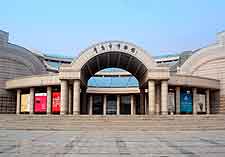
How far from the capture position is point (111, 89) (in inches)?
2872

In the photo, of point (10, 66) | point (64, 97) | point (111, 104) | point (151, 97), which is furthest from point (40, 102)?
point (111, 104)

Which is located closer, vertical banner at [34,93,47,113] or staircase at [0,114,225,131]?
staircase at [0,114,225,131]

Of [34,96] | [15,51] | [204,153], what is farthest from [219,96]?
[204,153]

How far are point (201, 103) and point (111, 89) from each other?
2267cm

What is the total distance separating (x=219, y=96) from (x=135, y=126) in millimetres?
30832

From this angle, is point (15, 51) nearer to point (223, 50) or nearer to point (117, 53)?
point (117, 53)

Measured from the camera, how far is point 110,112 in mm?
75500

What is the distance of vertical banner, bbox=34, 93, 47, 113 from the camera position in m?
54.5

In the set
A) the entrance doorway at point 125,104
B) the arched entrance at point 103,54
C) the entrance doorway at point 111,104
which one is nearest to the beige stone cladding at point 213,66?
the entrance doorway at point 125,104

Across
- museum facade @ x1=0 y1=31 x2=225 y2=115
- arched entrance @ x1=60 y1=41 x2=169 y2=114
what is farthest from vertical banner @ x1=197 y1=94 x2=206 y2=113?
arched entrance @ x1=60 y1=41 x2=169 y2=114

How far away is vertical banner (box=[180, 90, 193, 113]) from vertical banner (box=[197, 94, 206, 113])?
2.04m

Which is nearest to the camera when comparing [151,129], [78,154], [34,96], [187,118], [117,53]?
[78,154]

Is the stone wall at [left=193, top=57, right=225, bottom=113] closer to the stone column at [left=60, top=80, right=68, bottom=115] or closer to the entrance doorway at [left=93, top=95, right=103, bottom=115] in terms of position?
the entrance doorway at [left=93, top=95, right=103, bottom=115]

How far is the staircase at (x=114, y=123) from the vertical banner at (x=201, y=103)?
70.0 feet
